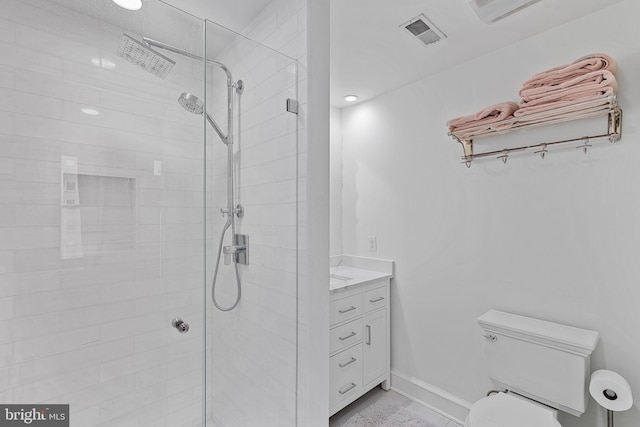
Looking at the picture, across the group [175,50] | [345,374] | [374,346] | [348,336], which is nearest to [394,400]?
[374,346]

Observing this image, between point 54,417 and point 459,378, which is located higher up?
point 54,417

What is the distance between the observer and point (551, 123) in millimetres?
1680

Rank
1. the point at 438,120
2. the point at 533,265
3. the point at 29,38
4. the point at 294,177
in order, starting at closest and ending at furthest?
the point at 29,38 → the point at 294,177 → the point at 533,265 → the point at 438,120

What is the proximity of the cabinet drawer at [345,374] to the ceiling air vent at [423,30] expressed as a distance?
206cm

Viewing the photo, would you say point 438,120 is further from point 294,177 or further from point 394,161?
point 294,177

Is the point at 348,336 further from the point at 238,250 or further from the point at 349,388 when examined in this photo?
the point at 238,250

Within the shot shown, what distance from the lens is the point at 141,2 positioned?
1185mm

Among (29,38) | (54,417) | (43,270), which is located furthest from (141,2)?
(54,417)

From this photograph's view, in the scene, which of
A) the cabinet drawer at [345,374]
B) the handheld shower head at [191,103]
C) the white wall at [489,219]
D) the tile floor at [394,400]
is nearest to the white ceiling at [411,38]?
the white wall at [489,219]

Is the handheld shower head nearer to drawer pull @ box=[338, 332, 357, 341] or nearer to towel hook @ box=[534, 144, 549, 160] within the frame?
drawer pull @ box=[338, 332, 357, 341]

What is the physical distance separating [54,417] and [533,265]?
91.7 inches

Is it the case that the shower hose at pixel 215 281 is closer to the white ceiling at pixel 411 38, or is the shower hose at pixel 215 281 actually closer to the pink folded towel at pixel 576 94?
the white ceiling at pixel 411 38

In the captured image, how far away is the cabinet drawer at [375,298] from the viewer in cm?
231

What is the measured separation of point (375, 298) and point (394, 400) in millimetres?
775
